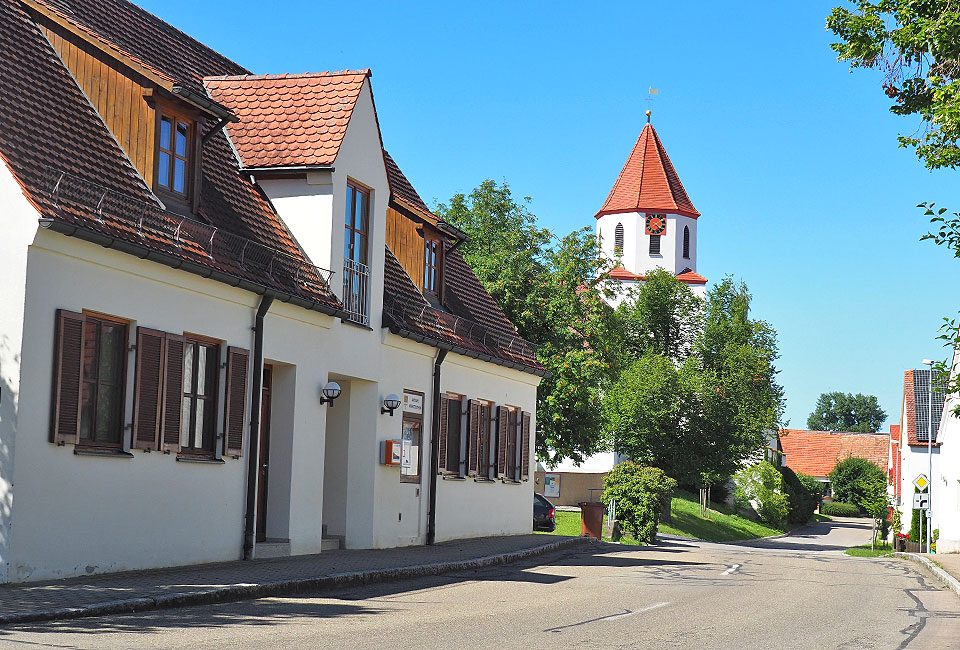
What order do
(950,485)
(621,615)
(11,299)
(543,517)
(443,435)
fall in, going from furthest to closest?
(950,485) → (543,517) → (443,435) → (621,615) → (11,299)

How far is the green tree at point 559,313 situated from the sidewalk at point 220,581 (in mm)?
15955

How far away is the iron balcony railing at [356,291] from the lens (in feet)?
66.6

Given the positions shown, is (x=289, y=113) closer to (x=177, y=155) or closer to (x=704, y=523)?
(x=177, y=155)

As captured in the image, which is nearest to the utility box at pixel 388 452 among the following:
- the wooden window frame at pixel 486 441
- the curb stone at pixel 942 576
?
the wooden window frame at pixel 486 441

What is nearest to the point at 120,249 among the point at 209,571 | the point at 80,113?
the point at 80,113

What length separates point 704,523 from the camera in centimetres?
5994

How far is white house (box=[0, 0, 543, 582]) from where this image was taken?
512 inches

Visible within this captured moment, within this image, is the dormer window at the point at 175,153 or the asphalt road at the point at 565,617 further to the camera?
the dormer window at the point at 175,153

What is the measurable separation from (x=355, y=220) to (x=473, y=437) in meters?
7.10

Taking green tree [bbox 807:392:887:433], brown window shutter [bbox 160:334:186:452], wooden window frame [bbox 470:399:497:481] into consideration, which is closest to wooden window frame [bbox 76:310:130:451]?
brown window shutter [bbox 160:334:186:452]

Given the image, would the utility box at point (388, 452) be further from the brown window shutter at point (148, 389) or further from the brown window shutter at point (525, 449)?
the brown window shutter at point (525, 449)

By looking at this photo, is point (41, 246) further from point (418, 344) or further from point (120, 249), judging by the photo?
point (418, 344)

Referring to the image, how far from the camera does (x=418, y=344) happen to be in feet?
75.7

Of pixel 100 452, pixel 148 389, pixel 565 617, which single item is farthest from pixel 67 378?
pixel 565 617
